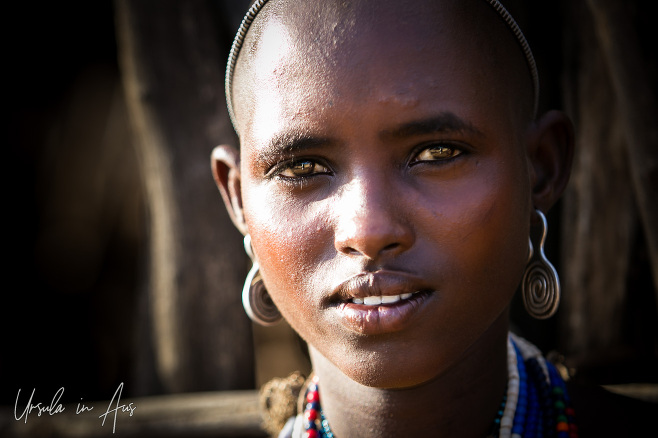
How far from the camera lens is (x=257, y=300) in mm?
1848

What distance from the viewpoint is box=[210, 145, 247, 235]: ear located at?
1825mm

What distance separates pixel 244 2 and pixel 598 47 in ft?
4.90

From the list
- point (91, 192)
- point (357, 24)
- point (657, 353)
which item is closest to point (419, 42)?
point (357, 24)

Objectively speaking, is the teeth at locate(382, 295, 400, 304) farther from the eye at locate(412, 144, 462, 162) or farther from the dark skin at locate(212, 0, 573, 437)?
the eye at locate(412, 144, 462, 162)

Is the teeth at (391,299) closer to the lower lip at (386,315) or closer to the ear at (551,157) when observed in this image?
the lower lip at (386,315)

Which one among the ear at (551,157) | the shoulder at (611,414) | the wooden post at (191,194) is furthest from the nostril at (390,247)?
the wooden post at (191,194)

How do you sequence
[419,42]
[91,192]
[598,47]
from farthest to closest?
[91,192] → [598,47] → [419,42]

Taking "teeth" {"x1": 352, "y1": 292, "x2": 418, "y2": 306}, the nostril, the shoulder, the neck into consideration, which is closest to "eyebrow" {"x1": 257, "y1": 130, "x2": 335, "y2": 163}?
the nostril

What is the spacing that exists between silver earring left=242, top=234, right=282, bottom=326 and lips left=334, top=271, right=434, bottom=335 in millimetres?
520

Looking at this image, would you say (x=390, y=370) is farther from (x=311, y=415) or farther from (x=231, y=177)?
(x=231, y=177)

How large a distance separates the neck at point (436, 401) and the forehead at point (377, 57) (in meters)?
0.72

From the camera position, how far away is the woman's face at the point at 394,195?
1.36 meters

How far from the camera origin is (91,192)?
432 cm

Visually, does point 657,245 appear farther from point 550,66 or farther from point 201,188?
point 201,188
